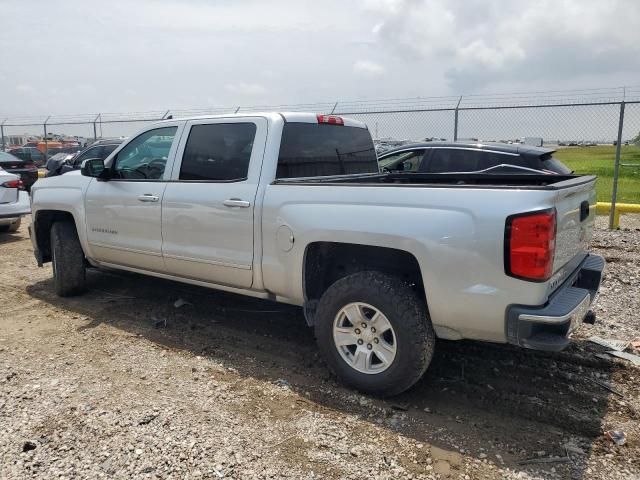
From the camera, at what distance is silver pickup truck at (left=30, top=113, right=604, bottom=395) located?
2.98 meters

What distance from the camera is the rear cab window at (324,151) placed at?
4234 millimetres

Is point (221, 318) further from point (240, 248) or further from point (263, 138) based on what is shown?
point (263, 138)

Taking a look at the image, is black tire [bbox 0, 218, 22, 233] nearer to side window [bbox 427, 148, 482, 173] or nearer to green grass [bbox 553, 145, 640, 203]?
side window [bbox 427, 148, 482, 173]

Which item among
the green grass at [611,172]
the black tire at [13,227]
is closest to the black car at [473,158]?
the green grass at [611,172]

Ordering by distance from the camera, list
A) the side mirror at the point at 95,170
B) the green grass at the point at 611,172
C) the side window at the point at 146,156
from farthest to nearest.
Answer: the green grass at the point at 611,172 → the side mirror at the point at 95,170 → the side window at the point at 146,156

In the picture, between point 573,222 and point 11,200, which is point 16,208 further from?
point 573,222

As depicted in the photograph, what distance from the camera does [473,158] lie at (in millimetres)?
8141

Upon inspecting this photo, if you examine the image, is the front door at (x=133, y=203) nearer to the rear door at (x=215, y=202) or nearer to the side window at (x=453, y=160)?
the rear door at (x=215, y=202)

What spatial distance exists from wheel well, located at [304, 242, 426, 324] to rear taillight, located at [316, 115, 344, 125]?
1.32m

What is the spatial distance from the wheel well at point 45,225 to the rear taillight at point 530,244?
15.4 ft

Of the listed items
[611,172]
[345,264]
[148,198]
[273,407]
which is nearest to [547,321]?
[345,264]

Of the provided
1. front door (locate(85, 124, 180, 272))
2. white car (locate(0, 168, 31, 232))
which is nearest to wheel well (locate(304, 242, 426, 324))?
front door (locate(85, 124, 180, 272))

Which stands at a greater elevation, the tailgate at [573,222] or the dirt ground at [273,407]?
the tailgate at [573,222]

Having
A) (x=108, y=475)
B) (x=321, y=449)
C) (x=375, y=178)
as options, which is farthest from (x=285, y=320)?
(x=108, y=475)
